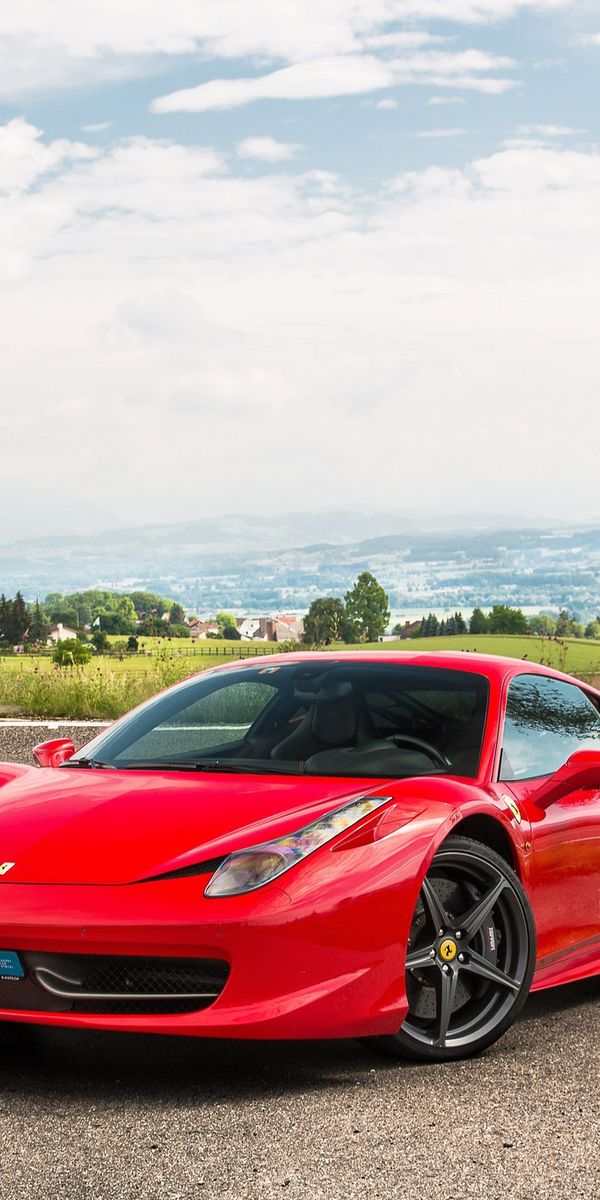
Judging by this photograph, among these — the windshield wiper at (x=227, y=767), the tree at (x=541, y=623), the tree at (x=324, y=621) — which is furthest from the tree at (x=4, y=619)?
the windshield wiper at (x=227, y=767)

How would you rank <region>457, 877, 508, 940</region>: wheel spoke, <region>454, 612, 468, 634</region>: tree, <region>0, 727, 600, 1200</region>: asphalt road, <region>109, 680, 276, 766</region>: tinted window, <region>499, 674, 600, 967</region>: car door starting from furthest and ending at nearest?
1. <region>454, 612, 468, 634</region>: tree
2. <region>109, 680, 276, 766</region>: tinted window
3. <region>499, 674, 600, 967</region>: car door
4. <region>457, 877, 508, 940</region>: wheel spoke
5. <region>0, 727, 600, 1200</region>: asphalt road

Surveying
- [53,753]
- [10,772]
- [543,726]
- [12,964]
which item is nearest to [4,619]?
[10,772]

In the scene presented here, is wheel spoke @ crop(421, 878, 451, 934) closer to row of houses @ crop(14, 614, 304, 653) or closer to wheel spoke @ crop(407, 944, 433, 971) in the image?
wheel spoke @ crop(407, 944, 433, 971)

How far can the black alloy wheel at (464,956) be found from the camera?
466 centimetres

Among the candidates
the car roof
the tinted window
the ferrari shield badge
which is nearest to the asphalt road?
the ferrari shield badge

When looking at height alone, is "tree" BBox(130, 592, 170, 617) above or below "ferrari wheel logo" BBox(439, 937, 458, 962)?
below

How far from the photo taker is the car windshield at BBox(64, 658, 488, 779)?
17.3ft

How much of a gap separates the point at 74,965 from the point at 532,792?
6.10 feet

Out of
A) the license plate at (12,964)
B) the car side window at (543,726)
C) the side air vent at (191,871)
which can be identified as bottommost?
the license plate at (12,964)

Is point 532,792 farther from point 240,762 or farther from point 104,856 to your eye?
point 104,856

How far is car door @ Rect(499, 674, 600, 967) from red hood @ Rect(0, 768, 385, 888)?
0.70 meters

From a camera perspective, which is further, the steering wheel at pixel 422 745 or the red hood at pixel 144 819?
the steering wheel at pixel 422 745

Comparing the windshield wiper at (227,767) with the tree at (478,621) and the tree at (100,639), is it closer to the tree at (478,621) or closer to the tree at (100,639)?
the tree at (100,639)

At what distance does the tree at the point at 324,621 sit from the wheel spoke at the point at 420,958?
19220 mm
